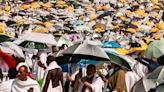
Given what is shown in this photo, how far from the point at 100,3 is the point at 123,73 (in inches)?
1253

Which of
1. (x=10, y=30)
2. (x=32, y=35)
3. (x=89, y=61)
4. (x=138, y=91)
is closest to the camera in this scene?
(x=138, y=91)

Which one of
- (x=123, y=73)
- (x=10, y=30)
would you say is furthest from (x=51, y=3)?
(x=123, y=73)

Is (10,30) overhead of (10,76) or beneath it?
beneath

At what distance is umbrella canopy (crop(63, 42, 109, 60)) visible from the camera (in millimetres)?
8367

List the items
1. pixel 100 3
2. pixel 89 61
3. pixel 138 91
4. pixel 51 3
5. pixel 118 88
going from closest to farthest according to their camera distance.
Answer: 1. pixel 138 91
2. pixel 118 88
3. pixel 89 61
4. pixel 51 3
5. pixel 100 3

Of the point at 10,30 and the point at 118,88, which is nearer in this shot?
the point at 118,88

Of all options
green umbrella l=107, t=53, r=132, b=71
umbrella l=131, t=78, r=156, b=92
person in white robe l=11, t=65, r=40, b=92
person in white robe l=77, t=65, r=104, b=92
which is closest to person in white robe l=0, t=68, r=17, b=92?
person in white robe l=11, t=65, r=40, b=92

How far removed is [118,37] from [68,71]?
11511mm

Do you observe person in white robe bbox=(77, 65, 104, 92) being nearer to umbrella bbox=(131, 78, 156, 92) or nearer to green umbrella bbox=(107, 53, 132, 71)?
green umbrella bbox=(107, 53, 132, 71)

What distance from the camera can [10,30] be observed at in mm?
20172

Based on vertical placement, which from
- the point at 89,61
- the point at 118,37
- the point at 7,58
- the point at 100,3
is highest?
the point at 7,58

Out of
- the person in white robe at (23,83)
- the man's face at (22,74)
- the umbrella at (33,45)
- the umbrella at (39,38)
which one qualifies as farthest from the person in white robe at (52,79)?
the umbrella at (33,45)

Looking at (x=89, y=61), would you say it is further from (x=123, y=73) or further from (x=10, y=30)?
(x=10, y=30)

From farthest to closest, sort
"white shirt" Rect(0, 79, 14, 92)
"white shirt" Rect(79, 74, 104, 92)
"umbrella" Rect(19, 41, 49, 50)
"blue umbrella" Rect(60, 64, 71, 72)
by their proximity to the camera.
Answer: "umbrella" Rect(19, 41, 49, 50) → "blue umbrella" Rect(60, 64, 71, 72) → "white shirt" Rect(79, 74, 104, 92) → "white shirt" Rect(0, 79, 14, 92)
